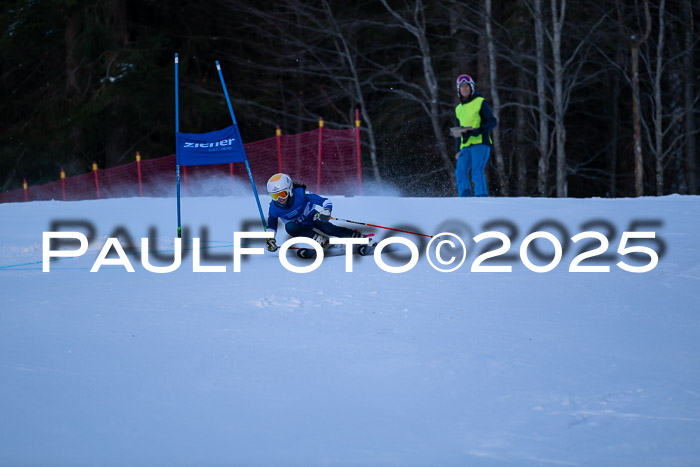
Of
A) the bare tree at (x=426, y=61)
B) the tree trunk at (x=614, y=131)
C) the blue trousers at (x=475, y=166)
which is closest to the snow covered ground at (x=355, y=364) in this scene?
the blue trousers at (x=475, y=166)

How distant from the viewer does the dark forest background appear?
20234 mm

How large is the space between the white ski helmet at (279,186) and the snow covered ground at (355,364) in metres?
0.77

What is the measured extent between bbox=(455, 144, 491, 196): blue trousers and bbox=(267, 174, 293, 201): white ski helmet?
328 cm

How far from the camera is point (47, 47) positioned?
85.5 ft

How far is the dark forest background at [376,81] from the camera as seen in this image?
20.2 meters

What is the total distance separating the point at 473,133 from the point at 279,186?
359cm

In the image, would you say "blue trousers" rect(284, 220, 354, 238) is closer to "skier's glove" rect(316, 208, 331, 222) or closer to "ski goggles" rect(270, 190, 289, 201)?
"skier's glove" rect(316, 208, 331, 222)

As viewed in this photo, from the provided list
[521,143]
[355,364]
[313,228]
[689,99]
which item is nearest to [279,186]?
[313,228]

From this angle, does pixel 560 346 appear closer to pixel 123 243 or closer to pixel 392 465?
pixel 392 465

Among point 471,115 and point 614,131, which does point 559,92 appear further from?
point 471,115

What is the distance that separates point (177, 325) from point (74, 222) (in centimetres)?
690

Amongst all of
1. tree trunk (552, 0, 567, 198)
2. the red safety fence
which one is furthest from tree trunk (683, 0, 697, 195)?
the red safety fence

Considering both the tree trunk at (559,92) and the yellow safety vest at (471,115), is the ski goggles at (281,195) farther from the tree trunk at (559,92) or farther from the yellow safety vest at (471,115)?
the tree trunk at (559,92)

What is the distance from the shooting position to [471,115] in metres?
10.7
